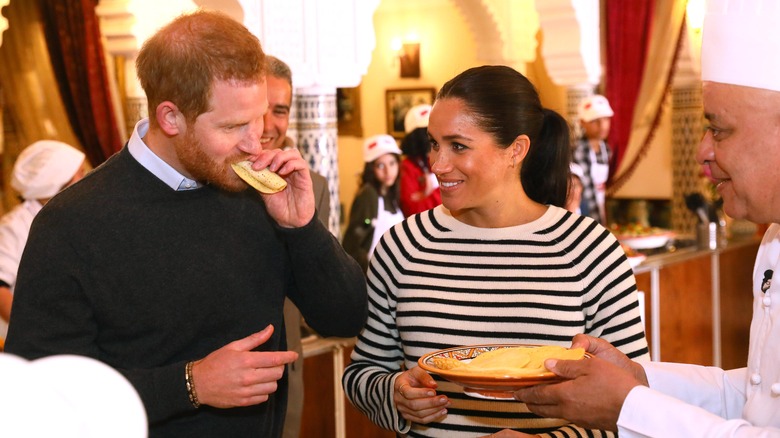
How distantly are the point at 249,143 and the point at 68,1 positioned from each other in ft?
24.0

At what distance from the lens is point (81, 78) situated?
8.83 meters

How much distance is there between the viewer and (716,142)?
178 centimetres

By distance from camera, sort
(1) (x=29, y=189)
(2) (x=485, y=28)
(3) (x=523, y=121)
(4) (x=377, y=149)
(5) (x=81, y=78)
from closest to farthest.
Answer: (3) (x=523, y=121) < (1) (x=29, y=189) < (4) (x=377, y=149) < (5) (x=81, y=78) < (2) (x=485, y=28)

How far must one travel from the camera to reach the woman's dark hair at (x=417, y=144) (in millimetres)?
6453

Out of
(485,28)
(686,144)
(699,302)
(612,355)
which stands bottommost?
(699,302)

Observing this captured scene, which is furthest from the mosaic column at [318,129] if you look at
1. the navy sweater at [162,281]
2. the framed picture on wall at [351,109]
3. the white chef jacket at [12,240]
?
the framed picture on wall at [351,109]

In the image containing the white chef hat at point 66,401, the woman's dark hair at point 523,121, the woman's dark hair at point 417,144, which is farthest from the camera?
the woman's dark hair at point 417,144

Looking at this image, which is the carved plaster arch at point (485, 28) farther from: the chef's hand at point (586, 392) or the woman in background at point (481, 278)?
the chef's hand at point (586, 392)

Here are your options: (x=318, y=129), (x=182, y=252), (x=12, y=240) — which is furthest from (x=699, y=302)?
(x=182, y=252)

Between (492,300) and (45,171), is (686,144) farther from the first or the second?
(492,300)

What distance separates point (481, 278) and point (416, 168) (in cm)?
422

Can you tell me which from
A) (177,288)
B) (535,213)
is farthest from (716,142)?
(177,288)

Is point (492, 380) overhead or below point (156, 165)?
below

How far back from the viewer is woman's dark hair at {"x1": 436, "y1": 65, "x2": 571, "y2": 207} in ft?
8.04
